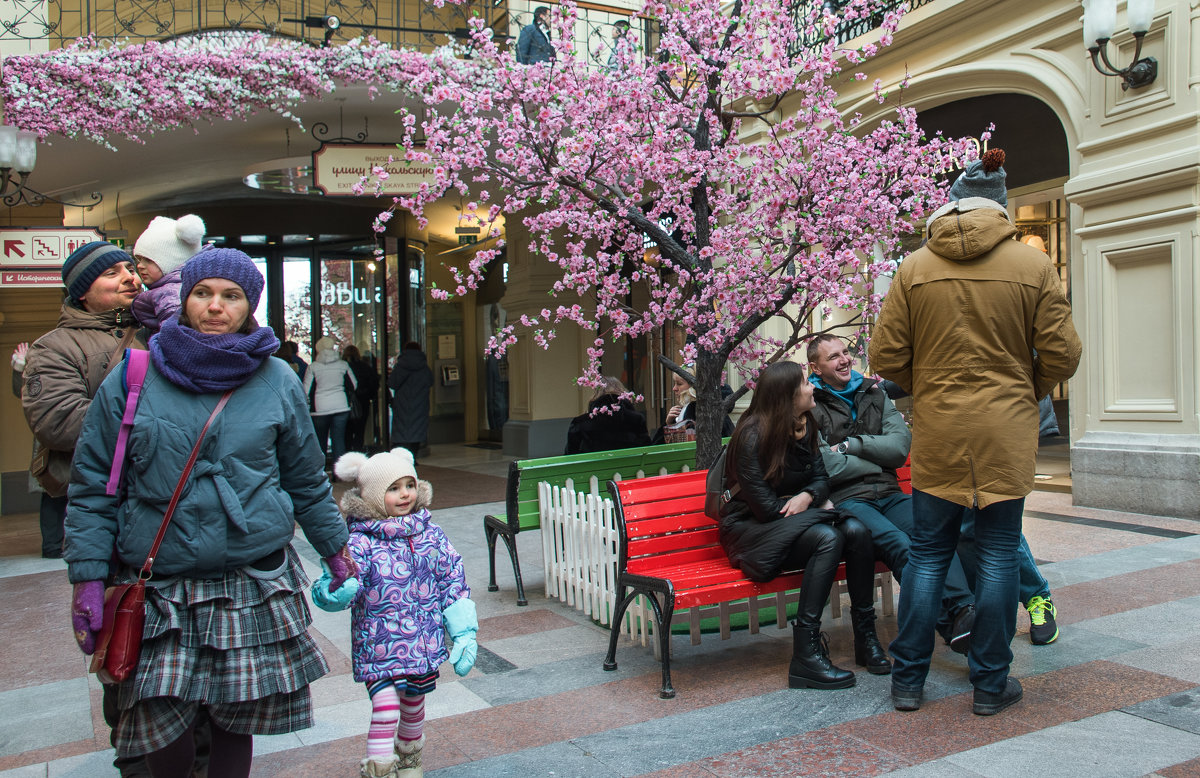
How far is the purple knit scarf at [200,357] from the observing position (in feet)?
8.42

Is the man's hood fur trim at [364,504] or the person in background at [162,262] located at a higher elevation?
the person in background at [162,262]

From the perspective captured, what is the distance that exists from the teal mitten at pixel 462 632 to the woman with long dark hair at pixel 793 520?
1420 millimetres

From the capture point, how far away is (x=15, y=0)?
9055mm

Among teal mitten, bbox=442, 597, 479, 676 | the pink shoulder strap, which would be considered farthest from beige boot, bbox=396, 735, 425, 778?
the pink shoulder strap

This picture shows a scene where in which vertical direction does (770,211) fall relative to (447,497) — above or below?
above

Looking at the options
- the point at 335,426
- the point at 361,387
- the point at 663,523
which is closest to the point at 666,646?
the point at 663,523

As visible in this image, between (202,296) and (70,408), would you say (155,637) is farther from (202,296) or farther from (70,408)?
Answer: (70,408)

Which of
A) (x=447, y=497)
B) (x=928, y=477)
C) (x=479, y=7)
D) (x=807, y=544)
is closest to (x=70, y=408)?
(x=807, y=544)

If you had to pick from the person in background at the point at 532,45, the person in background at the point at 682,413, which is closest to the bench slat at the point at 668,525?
→ the person in background at the point at 682,413

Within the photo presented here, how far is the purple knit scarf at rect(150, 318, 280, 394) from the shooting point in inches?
101

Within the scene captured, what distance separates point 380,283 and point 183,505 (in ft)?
48.4

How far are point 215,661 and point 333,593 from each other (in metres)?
0.42

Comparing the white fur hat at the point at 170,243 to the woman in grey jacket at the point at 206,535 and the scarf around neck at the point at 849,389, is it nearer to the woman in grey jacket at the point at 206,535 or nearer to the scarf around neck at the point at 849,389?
the woman in grey jacket at the point at 206,535

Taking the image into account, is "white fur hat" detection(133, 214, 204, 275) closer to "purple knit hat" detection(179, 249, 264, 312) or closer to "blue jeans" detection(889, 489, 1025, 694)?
"purple knit hat" detection(179, 249, 264, 312)
